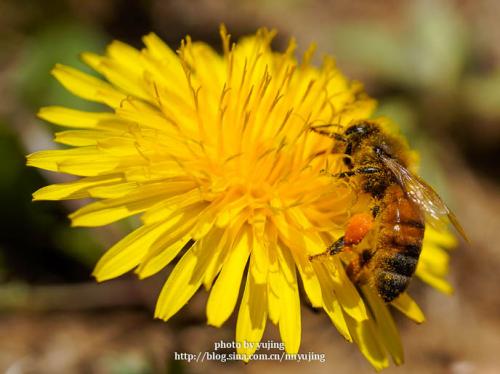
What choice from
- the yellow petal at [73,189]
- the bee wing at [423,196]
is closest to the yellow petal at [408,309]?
the bee wing at [423,196]

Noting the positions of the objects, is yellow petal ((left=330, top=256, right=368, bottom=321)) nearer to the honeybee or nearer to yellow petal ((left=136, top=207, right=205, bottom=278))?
the honeybee

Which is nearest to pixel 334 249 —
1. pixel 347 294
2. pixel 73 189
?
pixel 347 294

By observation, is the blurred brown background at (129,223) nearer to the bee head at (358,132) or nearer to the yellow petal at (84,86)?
the yellow petal at (84,86)

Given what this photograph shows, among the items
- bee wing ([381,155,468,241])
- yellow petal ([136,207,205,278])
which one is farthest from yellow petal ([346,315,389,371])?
yellow petal ([136,207,205,278])

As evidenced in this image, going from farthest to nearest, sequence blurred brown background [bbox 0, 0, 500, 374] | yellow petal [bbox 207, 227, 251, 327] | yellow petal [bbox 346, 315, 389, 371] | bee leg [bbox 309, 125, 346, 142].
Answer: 1. blurred brown background [bbox 0, 0, 500, 374]
2. bee leg [bbox 309, 125, 346, 142]
3. yellow petal [bbox 346, 315, 389, 371]
4. yellow petal [bbox 207, 227, 251, 327]

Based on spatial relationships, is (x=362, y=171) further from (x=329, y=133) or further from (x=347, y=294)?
(x=347, y=294)

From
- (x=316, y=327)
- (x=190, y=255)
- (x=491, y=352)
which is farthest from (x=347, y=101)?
(x=491, y=352)
